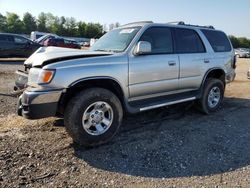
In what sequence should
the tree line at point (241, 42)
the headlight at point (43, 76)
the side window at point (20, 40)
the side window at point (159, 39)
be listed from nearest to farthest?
1. the headlight at point (43, 76)
2. the side window at point (159, 39)
3. the side window at point (20, 40)
4. the tree line at point (241, 42)

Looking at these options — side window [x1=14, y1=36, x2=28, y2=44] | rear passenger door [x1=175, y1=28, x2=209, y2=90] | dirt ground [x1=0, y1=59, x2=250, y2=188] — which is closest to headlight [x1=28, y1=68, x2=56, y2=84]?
dirt ground [x1=0, y1=59, x2=250, y2=188]

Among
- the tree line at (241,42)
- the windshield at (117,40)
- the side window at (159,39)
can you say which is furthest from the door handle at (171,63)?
the tree line at (241,42)

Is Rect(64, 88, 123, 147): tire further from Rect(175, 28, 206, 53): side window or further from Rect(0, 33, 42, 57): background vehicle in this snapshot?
Rect(0, 33, 42, 57): background vehicle

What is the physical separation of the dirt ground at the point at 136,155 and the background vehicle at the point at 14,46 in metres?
12.8

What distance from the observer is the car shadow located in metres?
4.26

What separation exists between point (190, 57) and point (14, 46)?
1469cm

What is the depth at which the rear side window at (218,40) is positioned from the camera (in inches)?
277

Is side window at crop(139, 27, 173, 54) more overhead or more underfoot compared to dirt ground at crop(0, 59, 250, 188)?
more overhead

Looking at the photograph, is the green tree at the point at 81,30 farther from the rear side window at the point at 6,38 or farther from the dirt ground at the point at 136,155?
the dirt ground at the point at 136,155

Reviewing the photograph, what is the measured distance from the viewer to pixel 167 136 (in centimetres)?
541

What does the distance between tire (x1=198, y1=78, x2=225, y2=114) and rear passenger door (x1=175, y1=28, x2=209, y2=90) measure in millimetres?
336

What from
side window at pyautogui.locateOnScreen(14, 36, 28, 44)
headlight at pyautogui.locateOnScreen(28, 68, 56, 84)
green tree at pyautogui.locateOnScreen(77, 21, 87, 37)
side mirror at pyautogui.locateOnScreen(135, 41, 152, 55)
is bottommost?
headlight at pyautogui.locateOnScreen(28, 68, 56, 84)

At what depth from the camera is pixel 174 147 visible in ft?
16.2

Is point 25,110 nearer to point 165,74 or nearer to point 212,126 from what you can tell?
point 165,74
